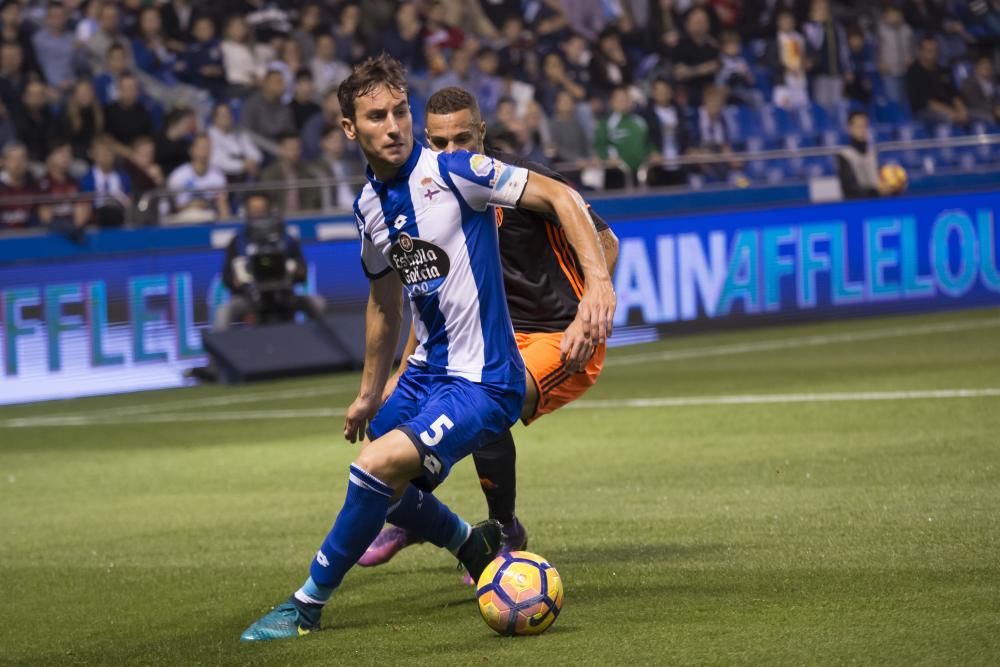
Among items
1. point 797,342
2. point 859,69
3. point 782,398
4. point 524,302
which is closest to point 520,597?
point 524,302

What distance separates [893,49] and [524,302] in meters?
20.0

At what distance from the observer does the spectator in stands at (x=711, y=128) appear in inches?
883

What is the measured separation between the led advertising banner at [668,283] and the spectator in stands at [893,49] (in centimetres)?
643

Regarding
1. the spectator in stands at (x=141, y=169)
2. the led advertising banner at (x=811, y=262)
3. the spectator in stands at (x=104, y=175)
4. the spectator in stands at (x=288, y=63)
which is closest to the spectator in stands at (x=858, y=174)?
the led advertising banner at (x=811, y=262)

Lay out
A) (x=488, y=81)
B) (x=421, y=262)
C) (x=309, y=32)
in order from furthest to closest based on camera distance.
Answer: (x=488, y=81) → (x=309, y=32) → (x=421, y=262)

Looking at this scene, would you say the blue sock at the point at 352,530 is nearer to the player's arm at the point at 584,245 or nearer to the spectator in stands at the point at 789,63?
the player's arm at the point at 584,245

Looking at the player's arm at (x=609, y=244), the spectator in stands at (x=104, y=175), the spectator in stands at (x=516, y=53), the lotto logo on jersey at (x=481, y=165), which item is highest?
the spectator in stands at (x=516, y=53)

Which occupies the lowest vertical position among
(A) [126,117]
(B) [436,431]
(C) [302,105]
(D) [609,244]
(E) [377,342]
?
(B) [436,431]

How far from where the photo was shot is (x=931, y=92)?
1003 inches

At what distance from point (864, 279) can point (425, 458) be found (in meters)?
14.4

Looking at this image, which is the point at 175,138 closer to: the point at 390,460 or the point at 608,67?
the point at 608,67

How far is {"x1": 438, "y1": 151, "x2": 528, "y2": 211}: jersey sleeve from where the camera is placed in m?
5.97

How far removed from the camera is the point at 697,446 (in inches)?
433

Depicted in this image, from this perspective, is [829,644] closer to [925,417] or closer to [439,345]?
[439,345]
